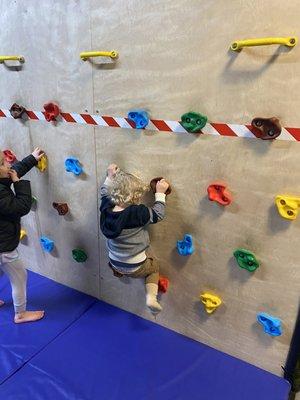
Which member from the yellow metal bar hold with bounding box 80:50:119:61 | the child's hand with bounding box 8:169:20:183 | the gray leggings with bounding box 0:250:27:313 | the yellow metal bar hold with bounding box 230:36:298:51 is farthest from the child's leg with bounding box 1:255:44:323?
the yellow metal bar hold with bounding box 230:36:298:51

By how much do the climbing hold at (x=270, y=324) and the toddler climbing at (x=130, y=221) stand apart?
0.63 m

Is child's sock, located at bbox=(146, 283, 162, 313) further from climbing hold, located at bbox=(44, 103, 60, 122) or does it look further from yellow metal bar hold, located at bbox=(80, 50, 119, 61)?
yellow metal bar hold, located at bbox=(80, 50, 119, 61)

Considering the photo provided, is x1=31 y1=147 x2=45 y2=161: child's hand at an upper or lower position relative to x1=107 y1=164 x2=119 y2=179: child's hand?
lower

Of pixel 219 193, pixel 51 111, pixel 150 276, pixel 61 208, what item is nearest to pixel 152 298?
pixel 150 276

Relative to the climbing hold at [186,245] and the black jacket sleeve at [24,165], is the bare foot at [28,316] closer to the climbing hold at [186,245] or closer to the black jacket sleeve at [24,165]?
the black jacket sleeve at [24,165]

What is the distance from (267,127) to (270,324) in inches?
43.8

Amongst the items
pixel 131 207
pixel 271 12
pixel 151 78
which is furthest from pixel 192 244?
pixel 271 12

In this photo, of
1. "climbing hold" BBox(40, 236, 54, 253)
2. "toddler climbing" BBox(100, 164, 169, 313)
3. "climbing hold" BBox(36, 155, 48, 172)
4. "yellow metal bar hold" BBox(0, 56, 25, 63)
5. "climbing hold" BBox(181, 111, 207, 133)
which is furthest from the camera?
"climbing hold" BBox(40, 236, 54, 253)

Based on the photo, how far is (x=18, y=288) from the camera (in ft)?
8.34

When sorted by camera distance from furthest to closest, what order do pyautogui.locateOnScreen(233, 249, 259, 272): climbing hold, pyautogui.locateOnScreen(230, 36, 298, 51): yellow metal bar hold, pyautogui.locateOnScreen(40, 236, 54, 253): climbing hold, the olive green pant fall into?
pyautogui.locateOnScreen(40, 236, 54, 253): climbing hold, the olive green pant, pyautogui.locateOnScreen(233, 249, 259, 272): climbing hold, pyautogui.locateOnScreen(230, 36, 298, 51): yellow metal bar hold

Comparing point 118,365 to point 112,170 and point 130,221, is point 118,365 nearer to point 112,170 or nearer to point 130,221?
point 130,221

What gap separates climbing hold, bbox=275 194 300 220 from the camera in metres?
1.65

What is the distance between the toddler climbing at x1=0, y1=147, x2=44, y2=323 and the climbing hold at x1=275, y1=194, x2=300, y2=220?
5.11ft

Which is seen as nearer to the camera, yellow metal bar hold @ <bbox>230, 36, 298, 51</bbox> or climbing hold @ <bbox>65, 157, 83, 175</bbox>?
yellow metal bar hold @ <bbox>230, 36, 298, 51</bbox>
